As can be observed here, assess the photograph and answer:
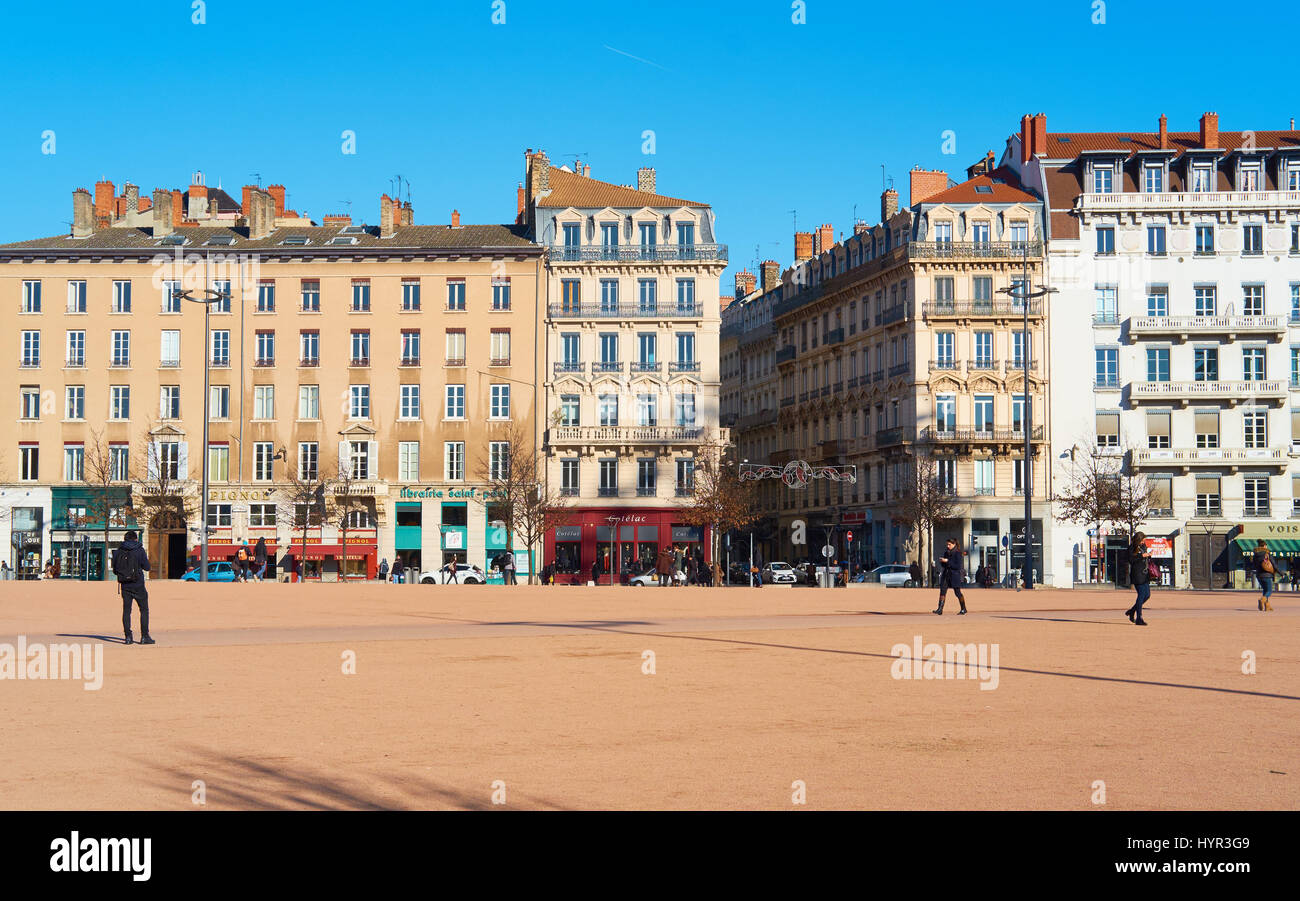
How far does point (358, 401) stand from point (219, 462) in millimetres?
7897

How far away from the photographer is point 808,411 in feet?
310

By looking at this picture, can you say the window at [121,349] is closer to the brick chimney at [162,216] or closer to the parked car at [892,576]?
the brick chimney at [162,216]

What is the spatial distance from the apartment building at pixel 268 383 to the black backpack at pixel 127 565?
51913mm

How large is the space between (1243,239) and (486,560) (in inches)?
1706

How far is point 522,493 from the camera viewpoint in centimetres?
7394

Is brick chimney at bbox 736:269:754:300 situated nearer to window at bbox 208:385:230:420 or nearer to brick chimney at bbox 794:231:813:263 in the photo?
brick chimney at bbox 794:231:813:263

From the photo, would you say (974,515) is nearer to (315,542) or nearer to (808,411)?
(808,411)

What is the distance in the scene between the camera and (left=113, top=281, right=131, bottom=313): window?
78562mm

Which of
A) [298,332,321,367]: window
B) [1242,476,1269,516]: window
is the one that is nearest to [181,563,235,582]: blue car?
[298,332,321,367]: window

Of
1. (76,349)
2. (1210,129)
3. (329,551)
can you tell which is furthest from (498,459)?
(1210,129)

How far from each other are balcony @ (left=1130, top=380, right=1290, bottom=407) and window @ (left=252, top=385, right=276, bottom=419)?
45.0 metres

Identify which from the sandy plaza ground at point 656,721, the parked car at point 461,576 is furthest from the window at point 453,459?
the sandy plaza ground at point 656,721

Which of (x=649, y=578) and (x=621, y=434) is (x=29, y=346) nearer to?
(x=621, y=434)
